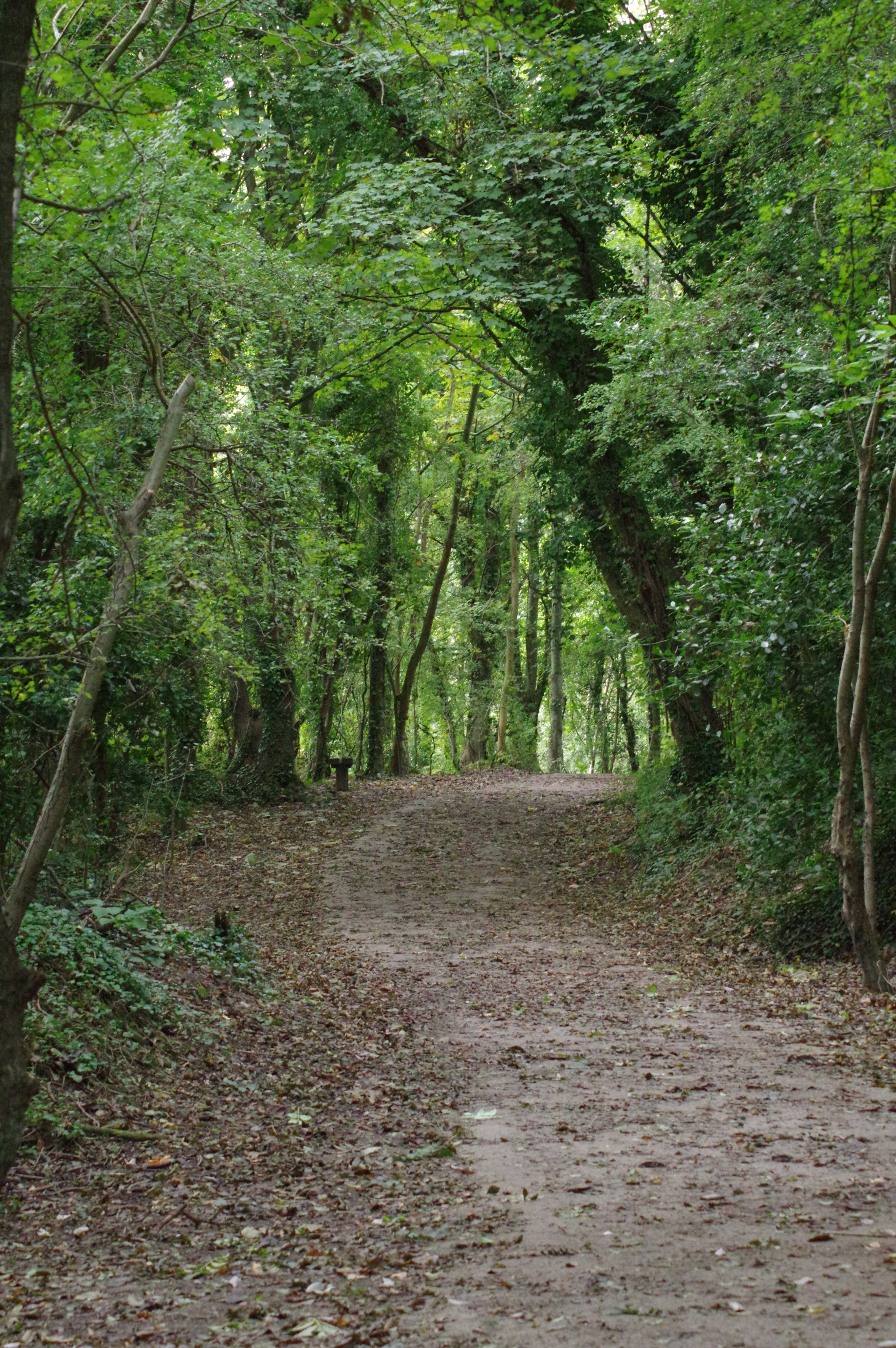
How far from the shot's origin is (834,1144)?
4.68m

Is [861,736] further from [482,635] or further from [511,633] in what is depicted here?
[482,635]

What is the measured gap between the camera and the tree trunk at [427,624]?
862 inches

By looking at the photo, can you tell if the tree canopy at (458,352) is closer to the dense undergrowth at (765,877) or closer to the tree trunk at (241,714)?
the dense undergrowth at (765,877)

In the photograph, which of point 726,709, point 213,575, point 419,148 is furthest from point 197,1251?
point 419,148

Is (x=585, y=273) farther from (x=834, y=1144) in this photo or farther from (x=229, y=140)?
(x=834, y=1144)

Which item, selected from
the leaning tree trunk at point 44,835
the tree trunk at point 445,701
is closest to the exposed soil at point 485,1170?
the leaning tree trunk at point 44,835

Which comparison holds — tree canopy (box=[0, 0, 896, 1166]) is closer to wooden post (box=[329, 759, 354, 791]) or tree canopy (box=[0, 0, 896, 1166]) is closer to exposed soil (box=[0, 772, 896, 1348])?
exposed soil (box=[0, 772, 896, 1348])

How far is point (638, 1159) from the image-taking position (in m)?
4.66

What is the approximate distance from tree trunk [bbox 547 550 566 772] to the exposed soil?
13290 mm

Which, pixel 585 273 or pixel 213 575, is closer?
pixel 213 575

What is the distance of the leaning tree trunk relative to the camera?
4125mm

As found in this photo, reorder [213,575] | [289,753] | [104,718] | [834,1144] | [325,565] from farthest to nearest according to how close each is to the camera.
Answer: [289,753] → [325,565] → [104,718] → [213,575] → [834,1144]

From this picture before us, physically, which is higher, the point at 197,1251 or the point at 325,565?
the point at 325,565

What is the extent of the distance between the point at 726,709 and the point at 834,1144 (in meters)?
8.03
